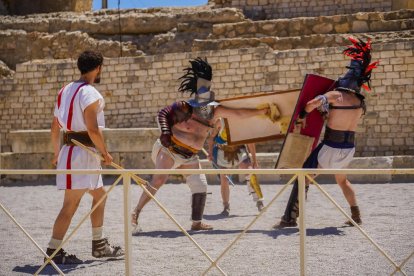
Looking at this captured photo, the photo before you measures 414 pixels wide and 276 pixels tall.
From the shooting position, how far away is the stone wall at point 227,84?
14.1m

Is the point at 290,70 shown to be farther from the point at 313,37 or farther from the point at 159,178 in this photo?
the point at 159,178

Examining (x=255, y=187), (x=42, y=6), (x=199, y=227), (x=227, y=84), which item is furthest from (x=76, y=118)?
(x=42, y=6)

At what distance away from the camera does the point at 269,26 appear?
717 inches

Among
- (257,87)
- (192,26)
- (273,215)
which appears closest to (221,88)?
(257,87)

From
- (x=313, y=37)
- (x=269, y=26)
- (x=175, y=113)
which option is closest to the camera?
(x=175, y=113)

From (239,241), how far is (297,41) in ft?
38.4

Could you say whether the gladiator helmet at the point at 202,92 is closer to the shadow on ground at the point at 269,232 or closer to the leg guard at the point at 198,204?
the leg guard at the point at 198,204

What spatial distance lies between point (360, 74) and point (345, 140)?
0.64 m

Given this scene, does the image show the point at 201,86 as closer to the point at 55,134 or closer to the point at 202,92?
the point at 202,92

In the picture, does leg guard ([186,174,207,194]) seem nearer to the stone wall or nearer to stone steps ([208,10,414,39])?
the stone wall

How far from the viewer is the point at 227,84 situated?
51.4ft

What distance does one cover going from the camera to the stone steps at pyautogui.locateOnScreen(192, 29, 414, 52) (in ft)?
54.1

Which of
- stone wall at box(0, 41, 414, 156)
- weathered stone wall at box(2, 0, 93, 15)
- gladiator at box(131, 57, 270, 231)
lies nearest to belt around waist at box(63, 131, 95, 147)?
gladiator at box(131, 57, 270, 231)

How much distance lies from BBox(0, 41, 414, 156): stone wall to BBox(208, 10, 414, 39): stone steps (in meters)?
2.98
